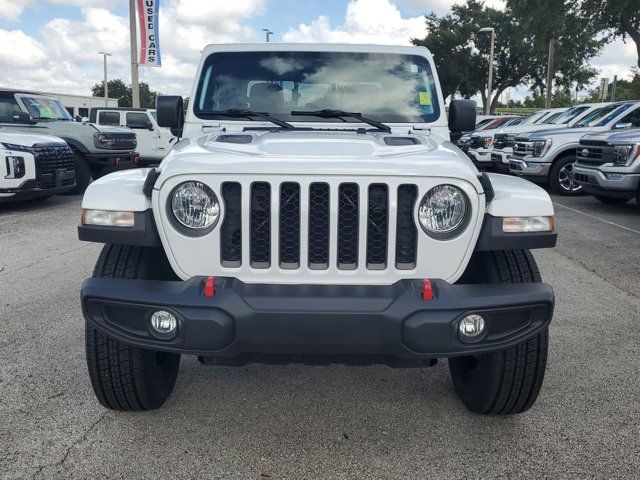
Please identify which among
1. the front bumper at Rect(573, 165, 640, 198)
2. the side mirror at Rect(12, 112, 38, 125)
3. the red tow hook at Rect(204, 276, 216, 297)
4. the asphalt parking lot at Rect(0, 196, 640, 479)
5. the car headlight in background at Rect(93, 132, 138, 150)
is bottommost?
the asphalt parking lot at Rect(0, 196, 640, 479)

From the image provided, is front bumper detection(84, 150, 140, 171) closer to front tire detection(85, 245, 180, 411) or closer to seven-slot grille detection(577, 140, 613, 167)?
seven-slot grille detection(577, 140, 613, 167)

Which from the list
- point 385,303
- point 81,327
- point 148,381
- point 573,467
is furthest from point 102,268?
point 573,467

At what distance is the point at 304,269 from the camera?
98.4 inches

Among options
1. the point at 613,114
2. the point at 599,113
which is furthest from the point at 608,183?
the point at 599,113

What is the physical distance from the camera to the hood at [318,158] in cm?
244

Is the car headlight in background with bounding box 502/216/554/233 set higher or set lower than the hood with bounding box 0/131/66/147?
lower

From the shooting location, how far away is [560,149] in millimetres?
11906

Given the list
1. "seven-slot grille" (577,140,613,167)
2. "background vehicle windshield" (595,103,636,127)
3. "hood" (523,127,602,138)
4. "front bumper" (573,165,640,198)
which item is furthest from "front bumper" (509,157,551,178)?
"front bumper" (573,165,640,198)

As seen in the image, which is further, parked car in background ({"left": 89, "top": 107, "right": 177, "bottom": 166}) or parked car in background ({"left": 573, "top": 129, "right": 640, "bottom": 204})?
parked car in background ({"left": 89, "top": 107, "right": 177, "bottom": 166})

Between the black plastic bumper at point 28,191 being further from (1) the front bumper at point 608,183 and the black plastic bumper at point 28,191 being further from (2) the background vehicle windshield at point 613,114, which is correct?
(2) the background vehicle windshield at point 613,114

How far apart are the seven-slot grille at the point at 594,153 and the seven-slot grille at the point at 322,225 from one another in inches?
322

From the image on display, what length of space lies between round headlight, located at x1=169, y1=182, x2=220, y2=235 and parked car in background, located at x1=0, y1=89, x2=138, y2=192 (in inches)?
371

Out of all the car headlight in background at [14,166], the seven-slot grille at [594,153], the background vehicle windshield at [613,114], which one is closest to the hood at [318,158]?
the car headlight in background at [14,166]

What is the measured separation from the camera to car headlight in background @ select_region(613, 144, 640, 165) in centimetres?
914
